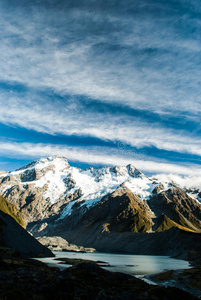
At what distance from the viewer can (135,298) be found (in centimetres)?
3112

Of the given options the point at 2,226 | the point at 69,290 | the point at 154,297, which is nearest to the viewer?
the point at 69,290

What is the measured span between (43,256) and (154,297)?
107382 millimetres

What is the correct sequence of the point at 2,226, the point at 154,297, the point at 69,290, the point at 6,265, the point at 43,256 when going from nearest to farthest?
the point at 69,290 < the point at 154,297 < the point at 6,265 < the point at 2,226 < the point at 43,256

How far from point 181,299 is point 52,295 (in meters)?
18.8

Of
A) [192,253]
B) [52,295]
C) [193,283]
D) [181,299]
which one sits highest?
[52,295]

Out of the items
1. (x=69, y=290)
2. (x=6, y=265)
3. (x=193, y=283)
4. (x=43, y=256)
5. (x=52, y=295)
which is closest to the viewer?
(x=52, y=295)

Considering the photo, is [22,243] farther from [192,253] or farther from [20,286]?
[192,253]

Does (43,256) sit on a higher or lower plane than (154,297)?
lower

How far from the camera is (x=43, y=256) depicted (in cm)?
12438

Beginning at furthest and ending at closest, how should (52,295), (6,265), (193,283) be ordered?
1. (193,283)
2. (6,265)
3. (52,295)

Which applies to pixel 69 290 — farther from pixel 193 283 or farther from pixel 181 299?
pixel 193 283

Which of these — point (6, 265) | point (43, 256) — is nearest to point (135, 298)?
Answer: point (6, 265)

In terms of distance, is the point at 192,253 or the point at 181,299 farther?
the point at 192,253

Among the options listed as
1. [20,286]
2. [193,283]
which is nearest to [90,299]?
[20,286]
